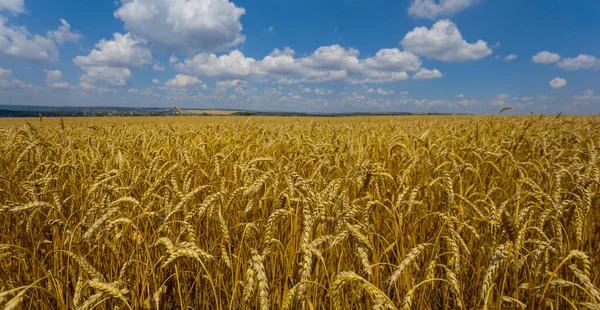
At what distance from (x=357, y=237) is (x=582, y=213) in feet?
3.91

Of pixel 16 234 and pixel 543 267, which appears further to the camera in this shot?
pixel 16 234

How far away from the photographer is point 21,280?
1.77 metres

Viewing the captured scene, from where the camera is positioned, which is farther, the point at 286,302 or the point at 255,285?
the point at 255,285

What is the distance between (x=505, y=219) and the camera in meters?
1.17

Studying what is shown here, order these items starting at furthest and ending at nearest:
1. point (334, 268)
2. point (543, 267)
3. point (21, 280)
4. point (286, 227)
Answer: point (286, 227) < point (21, 280) < point (334, 268) < point (543, 267)

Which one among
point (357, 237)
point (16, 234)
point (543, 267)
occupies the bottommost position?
point (16, 234)

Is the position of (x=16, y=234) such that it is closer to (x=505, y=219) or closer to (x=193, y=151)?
(x=193, y=151)

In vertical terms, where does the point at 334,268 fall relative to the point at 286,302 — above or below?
below

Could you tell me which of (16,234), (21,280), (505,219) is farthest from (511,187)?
(16,234)

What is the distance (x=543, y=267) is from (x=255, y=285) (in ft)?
4.48

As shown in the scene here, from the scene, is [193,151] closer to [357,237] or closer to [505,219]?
[357,237]

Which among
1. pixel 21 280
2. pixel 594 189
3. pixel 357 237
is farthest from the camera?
pixel 594 189

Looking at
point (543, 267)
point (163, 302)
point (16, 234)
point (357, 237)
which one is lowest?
point (163, 302)

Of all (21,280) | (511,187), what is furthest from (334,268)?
(511,187)
